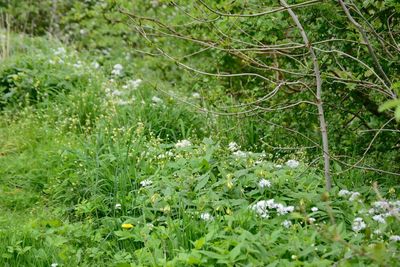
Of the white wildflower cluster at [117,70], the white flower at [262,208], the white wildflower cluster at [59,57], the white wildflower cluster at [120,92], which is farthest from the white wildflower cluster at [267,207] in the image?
the white wildflower cluster at [59,57]

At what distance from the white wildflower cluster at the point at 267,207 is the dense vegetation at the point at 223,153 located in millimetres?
12

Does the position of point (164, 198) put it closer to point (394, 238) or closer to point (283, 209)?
point (283, 209)

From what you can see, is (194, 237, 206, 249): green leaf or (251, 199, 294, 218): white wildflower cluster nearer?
(194, 237, 206, 249): green leaf

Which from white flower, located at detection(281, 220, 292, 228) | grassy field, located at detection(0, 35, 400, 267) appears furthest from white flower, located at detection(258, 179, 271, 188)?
white flower, located at detection(281, 220, 292, 228)

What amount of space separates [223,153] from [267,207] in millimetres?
1092

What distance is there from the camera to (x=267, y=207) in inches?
162

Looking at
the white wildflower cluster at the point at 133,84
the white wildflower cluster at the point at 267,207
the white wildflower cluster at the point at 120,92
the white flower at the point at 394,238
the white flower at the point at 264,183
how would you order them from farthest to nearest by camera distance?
1. the white wildflower cluster at the point at 133,84
2. the white wildflower cluster at the point at 120,92
3. the white flower at the point at 264,183
4. the white wildflower cluster at the point at 267,207
5. the white flower at the point at 394,238

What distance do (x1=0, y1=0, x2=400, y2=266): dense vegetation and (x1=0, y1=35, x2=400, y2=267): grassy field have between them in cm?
1

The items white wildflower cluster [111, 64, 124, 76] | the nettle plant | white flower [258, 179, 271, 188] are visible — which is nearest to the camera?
white flower [258, 179, 271, 188]

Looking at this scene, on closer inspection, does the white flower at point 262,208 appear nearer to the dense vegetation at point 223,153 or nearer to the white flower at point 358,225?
the dense vegetation at point 223,153

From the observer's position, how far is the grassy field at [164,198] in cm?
367

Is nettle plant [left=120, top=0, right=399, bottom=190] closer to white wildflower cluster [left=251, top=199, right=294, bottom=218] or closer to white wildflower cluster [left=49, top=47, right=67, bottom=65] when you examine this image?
white wildflower cluster [left=251, top=199, right=294, bottom=218]

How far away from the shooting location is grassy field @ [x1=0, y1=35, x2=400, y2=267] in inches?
144

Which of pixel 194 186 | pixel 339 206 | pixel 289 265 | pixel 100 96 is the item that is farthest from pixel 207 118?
pixel 289 265
